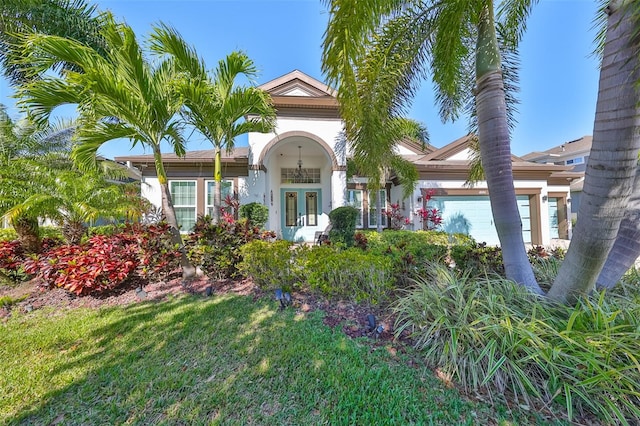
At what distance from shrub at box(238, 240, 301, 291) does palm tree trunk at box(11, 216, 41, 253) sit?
5.92 m

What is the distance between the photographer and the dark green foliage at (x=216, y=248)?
214 inches

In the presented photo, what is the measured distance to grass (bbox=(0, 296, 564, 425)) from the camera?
203cm

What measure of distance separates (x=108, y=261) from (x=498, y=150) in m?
7.12

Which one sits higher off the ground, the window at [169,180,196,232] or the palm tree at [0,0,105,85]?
the palm tree at [0,0,105,85]

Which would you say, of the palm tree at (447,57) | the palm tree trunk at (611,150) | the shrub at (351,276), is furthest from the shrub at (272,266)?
the palm tree trunk at (611,150)

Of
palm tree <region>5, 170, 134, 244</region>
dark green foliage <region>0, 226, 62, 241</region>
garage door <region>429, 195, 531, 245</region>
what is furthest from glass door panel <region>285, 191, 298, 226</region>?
dark green foliage <region>0, 226, 62, 241</region>

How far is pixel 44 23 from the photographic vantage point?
6.29 meters

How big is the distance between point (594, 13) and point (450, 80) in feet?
6.12

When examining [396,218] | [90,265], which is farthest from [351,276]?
[396,218]

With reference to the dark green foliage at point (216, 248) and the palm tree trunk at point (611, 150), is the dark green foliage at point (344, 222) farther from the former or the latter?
the palm tree trunk at point (611, 150)

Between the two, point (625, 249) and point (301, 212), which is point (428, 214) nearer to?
point (301, 212)

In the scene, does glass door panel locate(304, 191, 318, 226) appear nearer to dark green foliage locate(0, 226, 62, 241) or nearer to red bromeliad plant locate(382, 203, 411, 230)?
red bromeliad plant locate(382, 203, 411, 230)

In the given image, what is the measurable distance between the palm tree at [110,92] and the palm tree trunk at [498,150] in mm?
5730

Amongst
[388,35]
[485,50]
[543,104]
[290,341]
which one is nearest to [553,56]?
[543,104]
